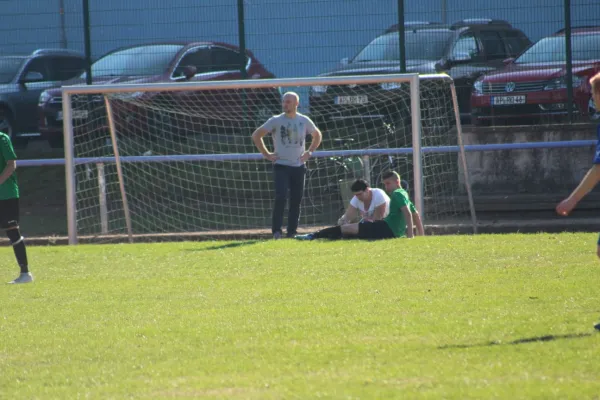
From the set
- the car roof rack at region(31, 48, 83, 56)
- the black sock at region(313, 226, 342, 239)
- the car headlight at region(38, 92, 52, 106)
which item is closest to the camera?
the black sock at region(313, 226, 342, 239)

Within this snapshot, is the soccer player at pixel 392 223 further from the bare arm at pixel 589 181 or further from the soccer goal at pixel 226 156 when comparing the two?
the bare arm at pixel 589 181

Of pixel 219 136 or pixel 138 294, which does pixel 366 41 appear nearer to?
pixel 219 136

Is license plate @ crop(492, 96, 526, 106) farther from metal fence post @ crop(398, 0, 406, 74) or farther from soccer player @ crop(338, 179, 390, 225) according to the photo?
soccer player @ crop(338, 179, 390, 225)

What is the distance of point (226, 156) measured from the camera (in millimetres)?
15422

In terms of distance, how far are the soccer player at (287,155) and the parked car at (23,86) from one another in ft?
20.1

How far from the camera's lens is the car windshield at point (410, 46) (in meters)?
16.9

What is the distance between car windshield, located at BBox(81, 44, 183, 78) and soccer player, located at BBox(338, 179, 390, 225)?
18.9 feet

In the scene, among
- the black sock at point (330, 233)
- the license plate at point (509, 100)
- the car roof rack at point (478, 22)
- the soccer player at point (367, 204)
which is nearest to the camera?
the black sock at point (330, 233)

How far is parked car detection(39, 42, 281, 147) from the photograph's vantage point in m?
16.9

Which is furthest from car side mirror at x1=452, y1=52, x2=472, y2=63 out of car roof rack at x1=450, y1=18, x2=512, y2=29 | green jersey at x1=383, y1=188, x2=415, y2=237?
green jersey at x1=383, y1=188, x2=415, y2=237

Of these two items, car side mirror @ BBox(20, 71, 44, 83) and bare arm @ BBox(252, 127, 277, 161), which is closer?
bare arm @ BBox(252, 127, 277, 161)

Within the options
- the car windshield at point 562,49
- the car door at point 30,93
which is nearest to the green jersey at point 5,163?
the car door at point 30,93

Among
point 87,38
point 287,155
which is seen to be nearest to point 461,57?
point 287,155

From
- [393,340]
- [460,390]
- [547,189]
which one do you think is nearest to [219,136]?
[547,189]
